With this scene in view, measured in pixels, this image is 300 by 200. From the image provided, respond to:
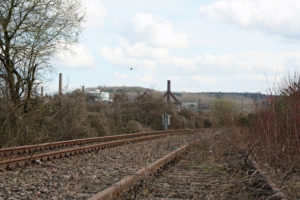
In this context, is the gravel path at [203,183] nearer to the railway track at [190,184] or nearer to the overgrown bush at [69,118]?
the railway track at [190,184]

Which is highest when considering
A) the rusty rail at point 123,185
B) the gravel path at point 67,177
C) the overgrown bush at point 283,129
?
the overgrown bush at point 283,129

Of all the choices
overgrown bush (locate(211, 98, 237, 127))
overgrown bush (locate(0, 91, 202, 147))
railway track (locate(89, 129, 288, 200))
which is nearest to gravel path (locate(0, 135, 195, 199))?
railway track (locate(89, 129, 288, 200))

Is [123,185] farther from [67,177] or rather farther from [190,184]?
[67,177]

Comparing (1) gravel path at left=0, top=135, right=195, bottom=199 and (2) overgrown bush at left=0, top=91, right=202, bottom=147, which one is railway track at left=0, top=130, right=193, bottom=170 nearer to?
(1) gravel path at left=0, top=135, right=195, bottom=199

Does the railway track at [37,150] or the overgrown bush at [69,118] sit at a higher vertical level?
the overgrown bush at [69,118]

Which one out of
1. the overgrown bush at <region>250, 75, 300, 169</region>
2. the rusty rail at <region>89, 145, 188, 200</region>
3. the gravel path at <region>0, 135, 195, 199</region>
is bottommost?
the gravel path at <region>0, 135, 195, 199</region>

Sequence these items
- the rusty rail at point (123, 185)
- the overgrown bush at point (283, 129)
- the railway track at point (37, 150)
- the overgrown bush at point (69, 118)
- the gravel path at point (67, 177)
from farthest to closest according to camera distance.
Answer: the overgrown bush at point (69, 118) < the railway track at point (37, 150) < the overgrown bush at point (283, 129) < the gravel path at point (67, 177) < the rusty rail at point (123, 185)

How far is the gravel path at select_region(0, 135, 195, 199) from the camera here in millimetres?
6516

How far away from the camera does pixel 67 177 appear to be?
26.8 feet

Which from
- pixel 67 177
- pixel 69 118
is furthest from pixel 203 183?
pixel 69 118

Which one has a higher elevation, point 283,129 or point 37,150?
point 283,129

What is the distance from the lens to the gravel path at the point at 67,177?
21.4 ft

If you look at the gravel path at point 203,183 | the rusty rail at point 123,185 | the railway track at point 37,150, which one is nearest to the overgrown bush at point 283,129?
the gravel path at point 203,183

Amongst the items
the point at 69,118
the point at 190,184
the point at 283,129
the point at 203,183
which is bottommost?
the point at 190,184
